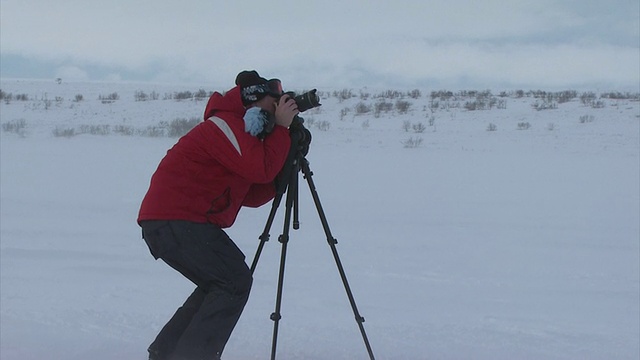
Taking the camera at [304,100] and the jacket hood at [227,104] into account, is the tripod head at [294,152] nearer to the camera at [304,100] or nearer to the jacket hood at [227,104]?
the camera at [304,100]

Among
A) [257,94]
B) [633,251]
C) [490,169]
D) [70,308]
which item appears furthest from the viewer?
[490,169]

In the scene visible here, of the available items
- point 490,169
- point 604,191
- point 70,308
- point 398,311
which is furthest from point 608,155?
point 70,308

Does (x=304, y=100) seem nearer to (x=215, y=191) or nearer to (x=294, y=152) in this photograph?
(x=294, y=152)

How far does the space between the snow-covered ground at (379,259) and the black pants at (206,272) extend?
879mm

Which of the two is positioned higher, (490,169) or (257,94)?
(257,94)

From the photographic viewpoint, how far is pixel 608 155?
13.4 metres

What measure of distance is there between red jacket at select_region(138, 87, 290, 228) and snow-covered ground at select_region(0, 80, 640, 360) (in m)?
1.24

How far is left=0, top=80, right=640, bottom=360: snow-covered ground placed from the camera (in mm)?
3955

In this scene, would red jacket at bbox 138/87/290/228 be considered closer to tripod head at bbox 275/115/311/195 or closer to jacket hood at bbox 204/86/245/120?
jacket hood at bbox 204/86/245/120

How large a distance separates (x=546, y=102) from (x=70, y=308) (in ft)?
67.6

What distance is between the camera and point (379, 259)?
19.4 ft

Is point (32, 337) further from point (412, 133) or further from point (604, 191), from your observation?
point (412, 133)

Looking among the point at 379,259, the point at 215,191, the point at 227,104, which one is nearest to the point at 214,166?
the point at 215,191

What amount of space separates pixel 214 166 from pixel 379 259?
3.37 meters
